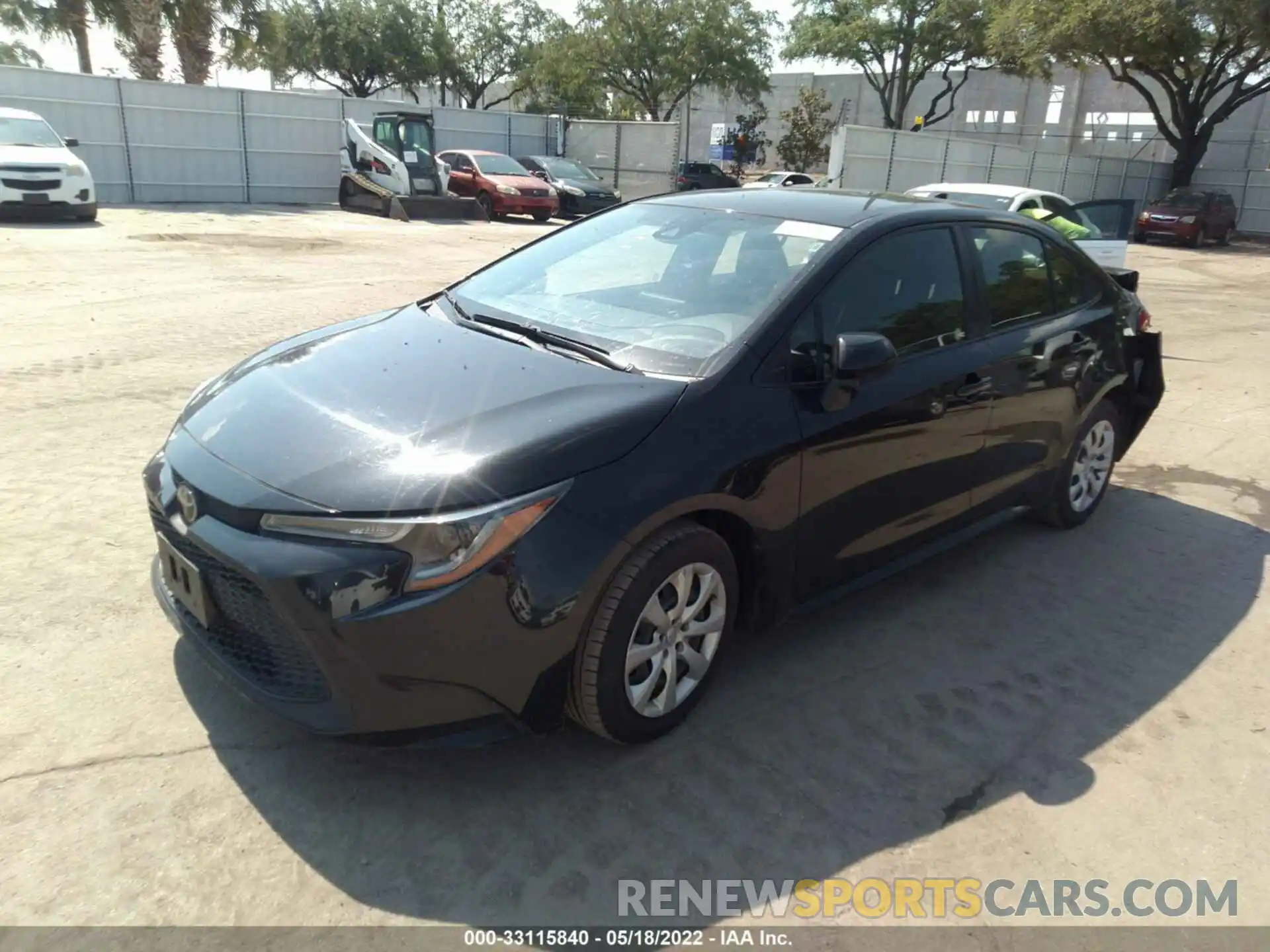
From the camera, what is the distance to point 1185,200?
27.5m

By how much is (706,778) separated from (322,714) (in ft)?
3.67

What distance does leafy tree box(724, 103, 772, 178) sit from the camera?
45.6 metres

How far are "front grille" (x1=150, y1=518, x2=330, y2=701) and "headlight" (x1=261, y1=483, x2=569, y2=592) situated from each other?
246 millimetres

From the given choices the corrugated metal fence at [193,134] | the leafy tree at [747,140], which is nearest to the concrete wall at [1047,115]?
the leafy tree at [747,140]

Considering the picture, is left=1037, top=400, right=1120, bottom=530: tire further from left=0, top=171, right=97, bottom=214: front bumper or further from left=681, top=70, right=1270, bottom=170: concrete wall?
left=681, top=70, right=1270, bottom=170: concrete wall

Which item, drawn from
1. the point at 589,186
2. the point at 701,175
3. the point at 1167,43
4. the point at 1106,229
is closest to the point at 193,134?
the point at 589,186

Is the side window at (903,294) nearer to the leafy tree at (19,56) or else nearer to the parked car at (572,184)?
the parked car at (572,184)

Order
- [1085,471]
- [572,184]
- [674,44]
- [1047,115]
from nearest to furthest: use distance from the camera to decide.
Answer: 1. [1085,471]
2. [572,184]
3. [674,44]
4. [1047,115]

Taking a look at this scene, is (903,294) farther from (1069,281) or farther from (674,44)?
(674,44)

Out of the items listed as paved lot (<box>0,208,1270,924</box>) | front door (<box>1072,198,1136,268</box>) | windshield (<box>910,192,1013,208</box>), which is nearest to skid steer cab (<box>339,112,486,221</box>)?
windshield (<box>910,192,1013,208</box>)

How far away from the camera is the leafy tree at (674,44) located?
124 feet

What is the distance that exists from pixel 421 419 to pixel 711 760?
1.35 metres

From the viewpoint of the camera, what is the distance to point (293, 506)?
2.47m

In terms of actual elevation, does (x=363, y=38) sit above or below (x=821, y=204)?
above
